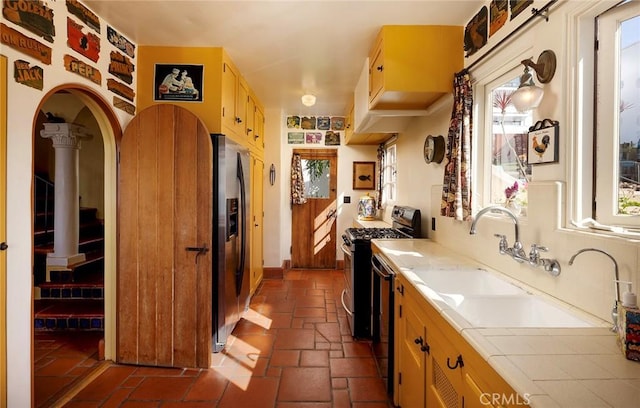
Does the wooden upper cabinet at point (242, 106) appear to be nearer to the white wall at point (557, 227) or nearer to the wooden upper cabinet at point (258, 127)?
the wooden upper cabinet at point (258, 127)

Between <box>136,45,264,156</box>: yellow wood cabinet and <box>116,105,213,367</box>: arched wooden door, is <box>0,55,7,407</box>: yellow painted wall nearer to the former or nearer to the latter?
<box>116,105,213,367</box>: arched wooden door

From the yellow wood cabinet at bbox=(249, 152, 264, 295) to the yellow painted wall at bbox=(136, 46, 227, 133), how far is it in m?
1.26

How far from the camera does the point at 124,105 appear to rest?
99.7 inches

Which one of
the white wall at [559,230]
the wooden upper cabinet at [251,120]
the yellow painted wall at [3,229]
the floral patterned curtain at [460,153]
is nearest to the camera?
A: the white wall at [559,230]

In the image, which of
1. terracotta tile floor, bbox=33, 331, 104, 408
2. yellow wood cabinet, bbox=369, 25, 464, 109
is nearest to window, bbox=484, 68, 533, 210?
yellow wood cabinet, bbox=369, 25, 464, 109

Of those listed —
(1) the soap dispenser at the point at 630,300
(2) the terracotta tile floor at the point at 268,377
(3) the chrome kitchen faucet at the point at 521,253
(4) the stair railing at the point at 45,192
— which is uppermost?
(4) the stair railing at the point at 45,192

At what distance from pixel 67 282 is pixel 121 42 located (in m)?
2.45

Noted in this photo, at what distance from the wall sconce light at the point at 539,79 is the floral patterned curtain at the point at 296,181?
3940mm

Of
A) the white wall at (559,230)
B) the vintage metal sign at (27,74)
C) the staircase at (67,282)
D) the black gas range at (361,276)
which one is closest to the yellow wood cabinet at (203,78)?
the vintage metal sign at (27,74)

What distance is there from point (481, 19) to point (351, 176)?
3.46 metres

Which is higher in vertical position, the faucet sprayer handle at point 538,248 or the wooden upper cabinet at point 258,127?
the wooden upper cabinet at point 258,127

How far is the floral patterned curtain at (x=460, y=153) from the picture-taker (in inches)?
81.3

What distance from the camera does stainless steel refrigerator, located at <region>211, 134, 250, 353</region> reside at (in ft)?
8.46

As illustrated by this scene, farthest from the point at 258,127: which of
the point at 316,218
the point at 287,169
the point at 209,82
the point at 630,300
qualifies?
the point at 630,300
